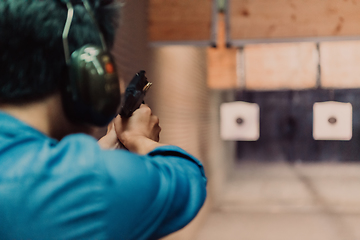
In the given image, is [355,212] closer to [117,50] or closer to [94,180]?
[117,50]

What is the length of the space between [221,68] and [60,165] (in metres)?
4.88

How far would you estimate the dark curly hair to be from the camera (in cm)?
58

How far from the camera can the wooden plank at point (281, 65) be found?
5.49 meters

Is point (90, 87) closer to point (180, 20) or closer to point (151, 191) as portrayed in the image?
point (151, 191)

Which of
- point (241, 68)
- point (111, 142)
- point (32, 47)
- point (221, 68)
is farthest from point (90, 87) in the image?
point (241, 68)

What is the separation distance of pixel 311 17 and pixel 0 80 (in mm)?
2249

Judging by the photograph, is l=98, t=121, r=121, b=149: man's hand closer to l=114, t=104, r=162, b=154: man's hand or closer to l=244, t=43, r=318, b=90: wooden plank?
l=114, t=104, r=162, b=154: man's hand

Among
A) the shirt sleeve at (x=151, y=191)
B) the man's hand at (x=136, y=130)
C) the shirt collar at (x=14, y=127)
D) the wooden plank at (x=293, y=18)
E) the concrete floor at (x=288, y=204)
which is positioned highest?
the wooden plank at (x=293, y=18)

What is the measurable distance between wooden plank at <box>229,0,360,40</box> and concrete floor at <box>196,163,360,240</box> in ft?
8.19

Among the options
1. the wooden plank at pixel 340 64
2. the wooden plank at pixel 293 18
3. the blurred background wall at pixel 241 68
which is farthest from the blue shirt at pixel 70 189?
the wooden plank at pixel 340 64


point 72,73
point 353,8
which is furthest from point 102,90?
point 353,8

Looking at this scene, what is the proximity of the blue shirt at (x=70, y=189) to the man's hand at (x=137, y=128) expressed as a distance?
Answer: 199 mm

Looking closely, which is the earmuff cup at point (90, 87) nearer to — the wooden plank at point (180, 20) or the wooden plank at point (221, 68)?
the wooden plank at point (180, 20)

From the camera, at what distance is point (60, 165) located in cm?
51
